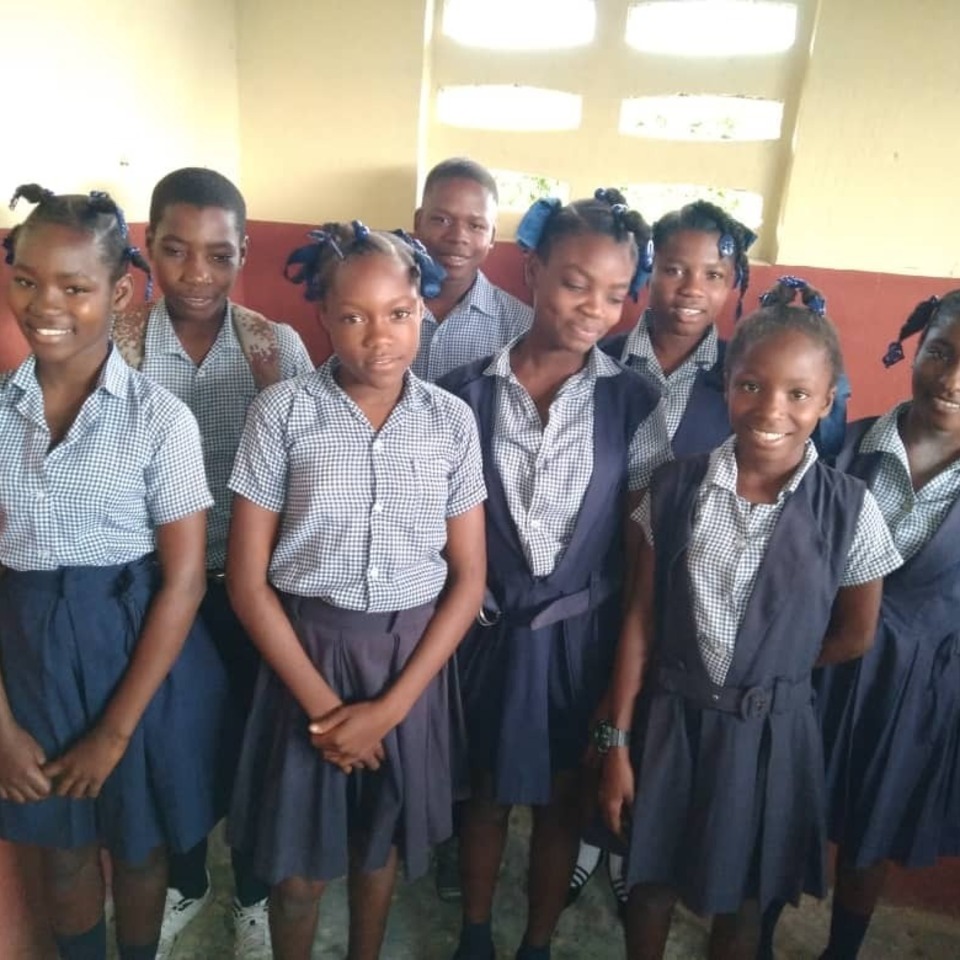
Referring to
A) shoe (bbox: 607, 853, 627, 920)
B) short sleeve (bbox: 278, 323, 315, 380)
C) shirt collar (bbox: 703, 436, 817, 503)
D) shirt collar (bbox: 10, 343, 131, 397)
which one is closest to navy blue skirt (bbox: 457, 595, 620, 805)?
shirt collar (bbox: 703, 436, 817, 503)

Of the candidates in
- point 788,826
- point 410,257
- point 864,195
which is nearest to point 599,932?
point 788,826

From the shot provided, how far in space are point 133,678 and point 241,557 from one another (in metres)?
0.26

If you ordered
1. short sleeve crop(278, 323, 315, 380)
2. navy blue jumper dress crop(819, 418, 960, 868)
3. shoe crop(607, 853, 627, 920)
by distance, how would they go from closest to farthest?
navy blue jumper dress crop(819, 418, 960, 868)
short sleeve crop(278, 323, 315, 380)
shoe crop(607, 853, 627, 920)

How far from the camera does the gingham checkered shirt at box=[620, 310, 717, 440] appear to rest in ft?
5.63

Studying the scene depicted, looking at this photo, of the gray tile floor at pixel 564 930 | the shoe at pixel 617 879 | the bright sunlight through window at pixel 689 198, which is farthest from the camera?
the bright sunlight through window at pixel 689 198

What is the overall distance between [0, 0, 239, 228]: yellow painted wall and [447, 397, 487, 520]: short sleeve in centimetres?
91

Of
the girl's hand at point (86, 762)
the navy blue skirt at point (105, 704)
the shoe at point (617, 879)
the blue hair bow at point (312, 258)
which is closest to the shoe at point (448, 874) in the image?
the shoe at point (617, 879)

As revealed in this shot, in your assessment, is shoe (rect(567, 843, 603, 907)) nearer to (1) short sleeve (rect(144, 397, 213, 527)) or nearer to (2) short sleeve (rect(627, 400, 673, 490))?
(2) short sleeve (rect(627, 400, 673, 490))

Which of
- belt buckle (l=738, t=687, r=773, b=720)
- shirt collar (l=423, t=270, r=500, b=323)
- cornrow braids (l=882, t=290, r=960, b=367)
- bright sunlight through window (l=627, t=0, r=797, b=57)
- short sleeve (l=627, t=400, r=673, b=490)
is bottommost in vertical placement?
belt buckle (l=738, t=687, r=773, b=720)

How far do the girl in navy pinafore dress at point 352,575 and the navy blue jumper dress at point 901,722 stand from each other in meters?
0.75

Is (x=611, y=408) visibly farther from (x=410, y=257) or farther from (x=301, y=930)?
(x=301, y=930)

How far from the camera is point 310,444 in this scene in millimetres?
1354

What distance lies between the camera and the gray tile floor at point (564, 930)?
1864 mm

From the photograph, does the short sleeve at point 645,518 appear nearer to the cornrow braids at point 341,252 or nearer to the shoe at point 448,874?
the cornrow braids at point 341,252
